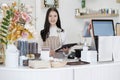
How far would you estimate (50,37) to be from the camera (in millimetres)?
3443

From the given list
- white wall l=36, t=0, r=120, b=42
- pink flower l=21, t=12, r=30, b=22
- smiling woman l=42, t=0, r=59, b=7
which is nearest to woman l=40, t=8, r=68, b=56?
smiling woman l=42, t=0, r=59, b=7

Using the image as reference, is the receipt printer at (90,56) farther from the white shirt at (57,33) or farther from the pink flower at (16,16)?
the white shirt at (57,33)

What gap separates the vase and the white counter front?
0.06m

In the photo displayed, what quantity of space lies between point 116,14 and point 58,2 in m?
1.04

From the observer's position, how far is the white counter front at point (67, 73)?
6.11 ft

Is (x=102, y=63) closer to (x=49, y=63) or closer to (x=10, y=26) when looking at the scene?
(x=49, y=63)

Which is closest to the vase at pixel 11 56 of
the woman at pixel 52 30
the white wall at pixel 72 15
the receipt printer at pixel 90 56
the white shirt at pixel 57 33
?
the receipt printer at pixel 90 56

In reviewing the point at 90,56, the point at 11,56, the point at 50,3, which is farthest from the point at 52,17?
the point at 11,56

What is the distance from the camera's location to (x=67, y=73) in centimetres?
193

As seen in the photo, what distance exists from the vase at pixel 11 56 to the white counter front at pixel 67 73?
56 mm

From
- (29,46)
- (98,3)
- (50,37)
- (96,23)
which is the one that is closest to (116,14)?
(98,3)

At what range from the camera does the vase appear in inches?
76.6

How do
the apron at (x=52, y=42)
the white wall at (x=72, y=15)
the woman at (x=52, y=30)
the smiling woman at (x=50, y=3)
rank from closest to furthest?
the apron at (x=52, y=42) < the woman at (x=52, y=30) < the smiling woman at (x=50, y=3) < the white wall at (x=72, y=15)

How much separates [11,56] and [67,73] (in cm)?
47
